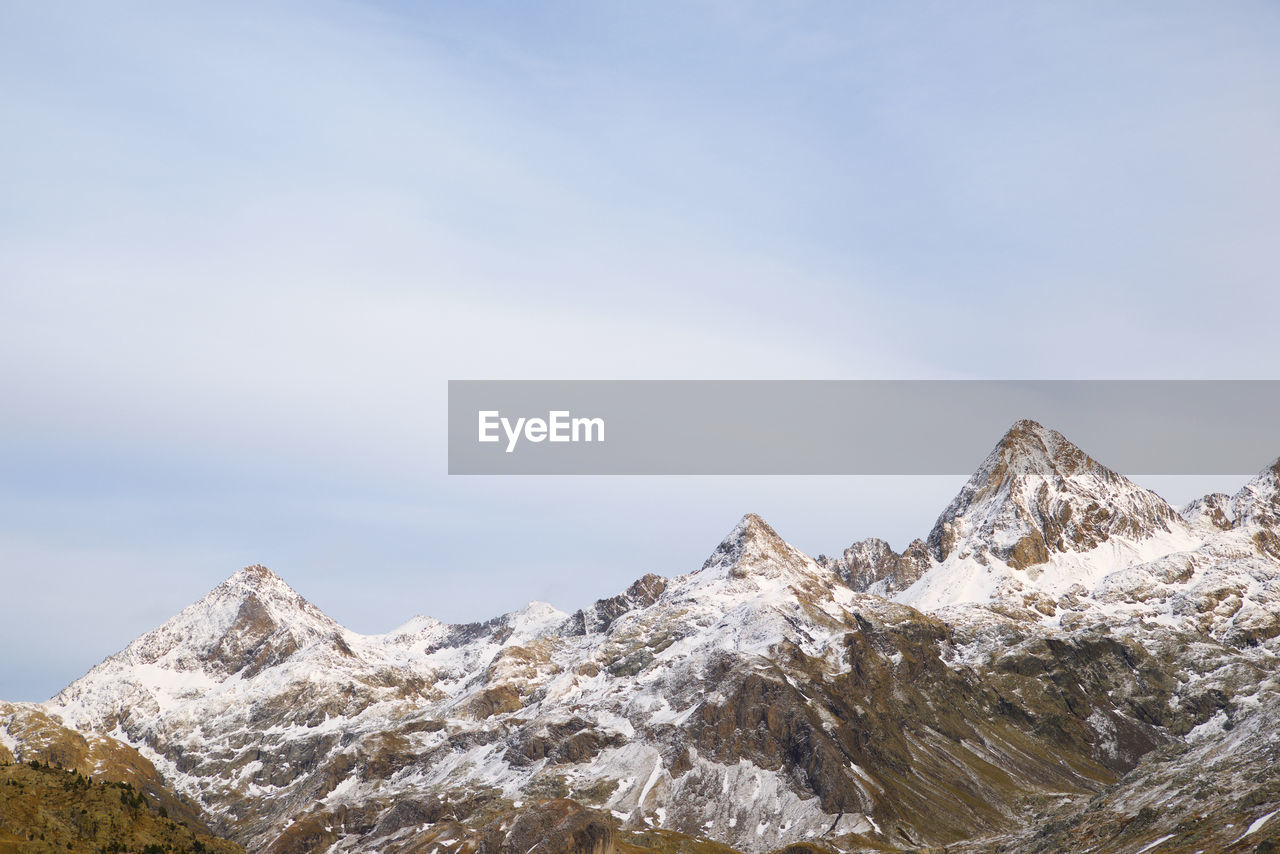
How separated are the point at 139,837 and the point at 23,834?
1588 centimetres

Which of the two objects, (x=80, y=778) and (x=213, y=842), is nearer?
(x=80, y=778)

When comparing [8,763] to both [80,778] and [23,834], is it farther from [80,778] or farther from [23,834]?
[23,834]

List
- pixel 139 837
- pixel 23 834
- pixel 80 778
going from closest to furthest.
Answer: pixel 23 834 → pixel 139 837 → pixel 80 778

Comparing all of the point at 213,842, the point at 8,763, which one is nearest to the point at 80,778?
the point at 8,763

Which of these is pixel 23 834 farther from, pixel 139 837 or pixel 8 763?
pixel 8 763

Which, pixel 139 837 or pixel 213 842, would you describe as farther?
pixel 213 842

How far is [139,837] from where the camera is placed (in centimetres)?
14788

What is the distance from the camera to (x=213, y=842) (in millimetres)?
173750

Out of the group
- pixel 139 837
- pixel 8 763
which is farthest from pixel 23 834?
pixel 8 763

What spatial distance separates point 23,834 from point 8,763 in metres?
28.0

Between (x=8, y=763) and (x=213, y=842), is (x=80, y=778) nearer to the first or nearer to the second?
(x=8, y=763)

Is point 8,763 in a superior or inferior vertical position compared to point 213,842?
superior

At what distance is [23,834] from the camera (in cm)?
13425

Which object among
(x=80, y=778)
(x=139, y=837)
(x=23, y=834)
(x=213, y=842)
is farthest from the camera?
(x=213, y=842)
